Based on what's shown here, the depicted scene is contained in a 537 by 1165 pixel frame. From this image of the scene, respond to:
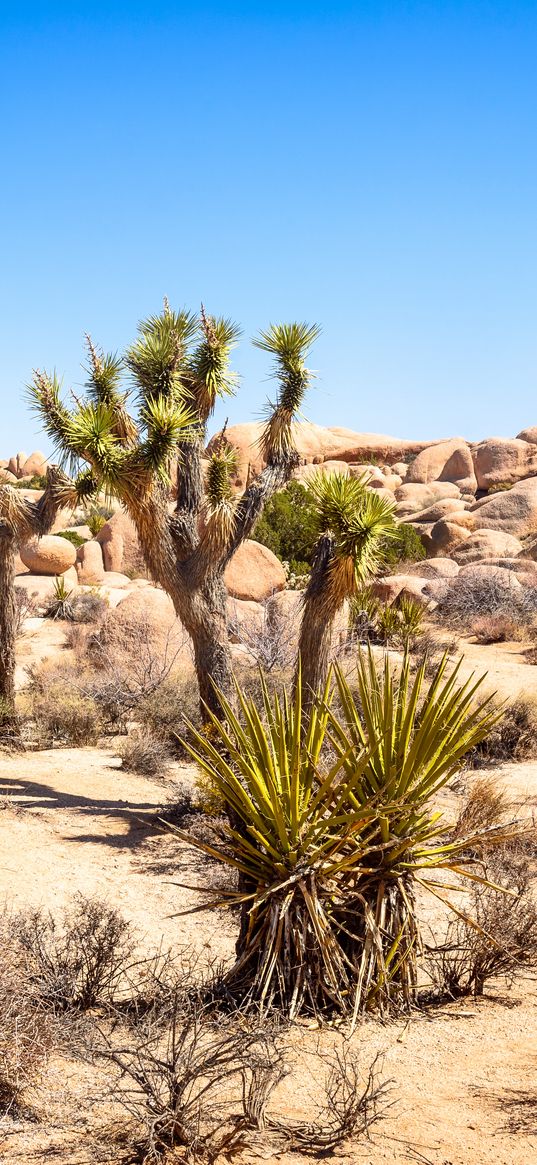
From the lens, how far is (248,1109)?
11.1 feet

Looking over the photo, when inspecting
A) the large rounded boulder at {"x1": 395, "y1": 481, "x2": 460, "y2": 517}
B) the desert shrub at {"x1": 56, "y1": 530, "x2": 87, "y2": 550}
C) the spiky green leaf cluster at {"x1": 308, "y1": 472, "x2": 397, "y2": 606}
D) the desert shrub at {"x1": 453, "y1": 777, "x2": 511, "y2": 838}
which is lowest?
the desert shrub at {"x1": 453, "y1": 777, "x2": 511, "y2": 838}

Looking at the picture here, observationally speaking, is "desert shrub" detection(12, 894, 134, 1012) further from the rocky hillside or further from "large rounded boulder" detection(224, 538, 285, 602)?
"large rounded boulder" detection(224, 538, 285, 602)

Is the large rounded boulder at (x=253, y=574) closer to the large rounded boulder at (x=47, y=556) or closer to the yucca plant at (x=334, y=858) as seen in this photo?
the large rounded boulder at (x=47, y=556)

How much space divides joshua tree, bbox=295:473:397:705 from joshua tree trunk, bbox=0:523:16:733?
4076 mm

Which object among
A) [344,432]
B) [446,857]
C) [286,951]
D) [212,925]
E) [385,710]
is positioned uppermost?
[344,432]

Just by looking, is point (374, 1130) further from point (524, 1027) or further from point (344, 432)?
point (344, 432)

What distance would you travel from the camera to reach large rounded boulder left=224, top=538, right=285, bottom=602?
72.0ft

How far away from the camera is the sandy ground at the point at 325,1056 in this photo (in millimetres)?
3350

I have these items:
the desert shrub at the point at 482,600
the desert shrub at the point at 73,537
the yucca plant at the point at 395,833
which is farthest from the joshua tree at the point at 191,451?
the desert shrub at the point at 73,537

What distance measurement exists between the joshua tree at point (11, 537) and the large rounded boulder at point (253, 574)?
9787mm

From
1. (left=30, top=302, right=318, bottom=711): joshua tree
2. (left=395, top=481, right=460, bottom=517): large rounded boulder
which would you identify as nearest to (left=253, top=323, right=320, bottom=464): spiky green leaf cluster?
(left=30, top=302, right=318, bottom=711): joshua tree

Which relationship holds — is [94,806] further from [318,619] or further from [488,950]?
[488,950]

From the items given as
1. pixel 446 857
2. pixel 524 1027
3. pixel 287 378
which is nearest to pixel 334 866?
pixel 446 857

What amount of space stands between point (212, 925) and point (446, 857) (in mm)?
2317
